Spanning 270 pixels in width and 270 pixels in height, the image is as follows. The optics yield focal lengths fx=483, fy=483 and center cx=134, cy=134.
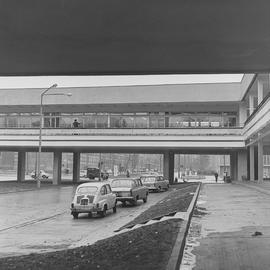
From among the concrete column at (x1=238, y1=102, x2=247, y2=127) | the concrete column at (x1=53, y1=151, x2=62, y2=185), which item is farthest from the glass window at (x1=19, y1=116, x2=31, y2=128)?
the concrete column at (x1=238, y1=102, x2=247, y2=127)

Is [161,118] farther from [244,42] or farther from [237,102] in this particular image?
[244,42]

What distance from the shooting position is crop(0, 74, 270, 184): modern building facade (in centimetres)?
5250

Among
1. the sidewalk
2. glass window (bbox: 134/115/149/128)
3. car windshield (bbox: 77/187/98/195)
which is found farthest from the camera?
glass window (bbox: 134/115/149/128)

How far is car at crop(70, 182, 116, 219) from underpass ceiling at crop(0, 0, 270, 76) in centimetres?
1064

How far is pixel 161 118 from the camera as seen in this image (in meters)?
59.9

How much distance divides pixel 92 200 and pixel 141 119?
39.0m

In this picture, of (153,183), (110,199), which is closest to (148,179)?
(153,183)

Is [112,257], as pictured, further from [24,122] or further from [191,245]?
[24,122]

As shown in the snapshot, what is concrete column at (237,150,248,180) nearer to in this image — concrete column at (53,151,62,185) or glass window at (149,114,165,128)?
glass window at (149,114,165,128)

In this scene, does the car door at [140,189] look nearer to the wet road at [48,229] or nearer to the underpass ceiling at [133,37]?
the wet road at [48,229]

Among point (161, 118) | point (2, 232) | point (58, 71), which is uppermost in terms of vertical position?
point (161, 118)

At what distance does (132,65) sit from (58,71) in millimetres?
1715

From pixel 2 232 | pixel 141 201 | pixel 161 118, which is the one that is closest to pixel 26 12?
pixel 2 232

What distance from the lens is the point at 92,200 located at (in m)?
20.9
